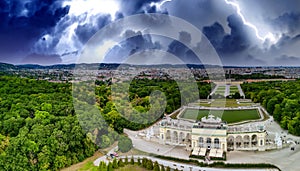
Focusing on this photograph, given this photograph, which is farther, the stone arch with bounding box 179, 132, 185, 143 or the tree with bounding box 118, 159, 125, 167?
the stone arch with bounding box 179, 132, 185, 143

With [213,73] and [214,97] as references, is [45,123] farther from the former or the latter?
[213,73]

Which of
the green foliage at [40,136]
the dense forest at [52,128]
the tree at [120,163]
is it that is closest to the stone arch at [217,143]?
the dense forest at [52,128]

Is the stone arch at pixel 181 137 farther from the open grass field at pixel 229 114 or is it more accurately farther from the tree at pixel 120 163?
the open grass field at pixel 229 114

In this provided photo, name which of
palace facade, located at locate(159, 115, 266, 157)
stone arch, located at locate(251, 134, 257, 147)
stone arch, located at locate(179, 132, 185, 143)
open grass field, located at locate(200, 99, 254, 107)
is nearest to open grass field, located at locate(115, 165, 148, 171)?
palace facade, located at locate(159, 115, 266, 157)

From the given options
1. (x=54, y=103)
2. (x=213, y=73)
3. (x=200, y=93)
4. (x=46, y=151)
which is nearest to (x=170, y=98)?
(x=200, y=93)

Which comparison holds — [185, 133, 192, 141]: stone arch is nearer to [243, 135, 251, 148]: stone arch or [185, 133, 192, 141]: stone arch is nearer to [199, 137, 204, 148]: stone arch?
[199, 137, 204, 148]: stone arch

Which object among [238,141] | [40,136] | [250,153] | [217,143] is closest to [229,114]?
[238,141]

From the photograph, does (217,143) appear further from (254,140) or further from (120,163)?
(120,163)

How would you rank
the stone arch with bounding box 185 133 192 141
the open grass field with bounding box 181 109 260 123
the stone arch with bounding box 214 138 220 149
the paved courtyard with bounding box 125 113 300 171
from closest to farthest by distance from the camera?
1. the paved courtyard with bounding box 125 113 300 171
2. the stone arch with bounding box 214 138 220 149
3. the stone arch with bounding box 185 133 192 141
4. the open grass field with bounding box 181 109 260 123

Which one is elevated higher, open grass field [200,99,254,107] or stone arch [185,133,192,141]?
open grass field [200,99,254,107]
